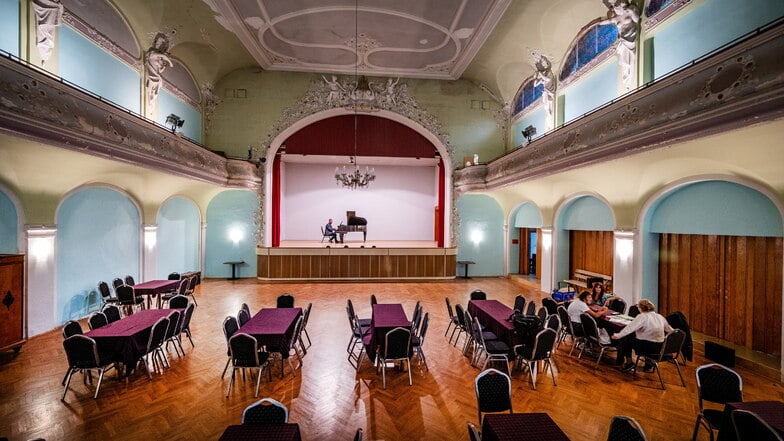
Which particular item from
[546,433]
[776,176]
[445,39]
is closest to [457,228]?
[445,39]

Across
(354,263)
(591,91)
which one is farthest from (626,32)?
(354,263)

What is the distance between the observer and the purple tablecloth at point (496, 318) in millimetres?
5039

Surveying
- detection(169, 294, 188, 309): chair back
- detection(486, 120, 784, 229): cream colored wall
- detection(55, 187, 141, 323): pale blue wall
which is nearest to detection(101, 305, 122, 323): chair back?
detection(169, 294, 188, 309): chair back

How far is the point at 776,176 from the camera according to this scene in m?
4.80

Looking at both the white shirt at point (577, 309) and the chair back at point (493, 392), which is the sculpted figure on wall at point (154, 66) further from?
the white shirt at point (577, 309)

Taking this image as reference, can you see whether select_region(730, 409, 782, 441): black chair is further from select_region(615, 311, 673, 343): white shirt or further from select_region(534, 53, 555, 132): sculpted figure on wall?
select_region(534, 53, 555, 132): sculpted figure on wall

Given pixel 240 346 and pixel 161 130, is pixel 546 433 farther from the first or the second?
pixel 161 130

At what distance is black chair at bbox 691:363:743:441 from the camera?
3.32 m

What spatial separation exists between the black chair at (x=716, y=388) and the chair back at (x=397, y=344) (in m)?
3.18

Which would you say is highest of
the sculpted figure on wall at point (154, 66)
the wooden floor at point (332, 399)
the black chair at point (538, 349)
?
the sculpted figure on wall at point (154, 66)

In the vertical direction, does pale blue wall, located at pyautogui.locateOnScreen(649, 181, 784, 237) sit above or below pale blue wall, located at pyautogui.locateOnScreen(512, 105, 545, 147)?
below

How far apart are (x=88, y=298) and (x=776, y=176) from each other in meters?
13.6

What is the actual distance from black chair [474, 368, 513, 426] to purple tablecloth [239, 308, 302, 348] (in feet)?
9.36

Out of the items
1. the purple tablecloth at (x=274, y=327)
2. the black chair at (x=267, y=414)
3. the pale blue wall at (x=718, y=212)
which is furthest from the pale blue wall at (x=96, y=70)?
the pale blue wall at (x=718, y=212)
